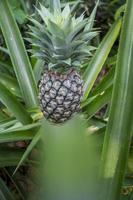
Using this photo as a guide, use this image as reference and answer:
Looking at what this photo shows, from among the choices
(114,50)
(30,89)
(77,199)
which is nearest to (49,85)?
(30,89)

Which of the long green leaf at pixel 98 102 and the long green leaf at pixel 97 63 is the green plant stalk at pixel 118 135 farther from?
the long green leaf at pixel 97 63

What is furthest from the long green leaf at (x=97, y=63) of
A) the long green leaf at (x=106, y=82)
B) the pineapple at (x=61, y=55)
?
the pineapple at (x=61, y=55)

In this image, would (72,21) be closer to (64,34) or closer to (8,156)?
(64,34)

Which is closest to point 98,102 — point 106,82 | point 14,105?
point 106,82

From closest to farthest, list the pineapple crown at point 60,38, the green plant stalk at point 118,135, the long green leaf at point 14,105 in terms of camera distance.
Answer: the green plant stalk at point 118,135
the pineapple crown at point 60,38
the long green leaf at point 14,105

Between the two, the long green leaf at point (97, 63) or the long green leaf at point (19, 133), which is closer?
the long green leaf at point (19, 133)

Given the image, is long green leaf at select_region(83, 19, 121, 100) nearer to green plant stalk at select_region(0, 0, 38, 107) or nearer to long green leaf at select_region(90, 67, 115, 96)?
long green leaf at select_region(90, 67, 115, 96)

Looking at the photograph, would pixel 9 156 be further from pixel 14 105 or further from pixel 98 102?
pixel 98 102
